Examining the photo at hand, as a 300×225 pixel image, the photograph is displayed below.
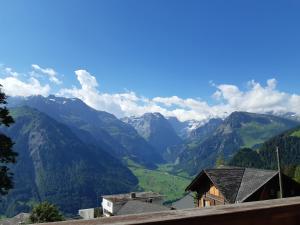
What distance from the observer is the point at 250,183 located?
3819 cm

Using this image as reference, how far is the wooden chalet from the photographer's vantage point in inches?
1452

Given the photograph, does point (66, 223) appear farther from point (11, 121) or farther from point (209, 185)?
point (209, 185)

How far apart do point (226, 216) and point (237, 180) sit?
38.9m

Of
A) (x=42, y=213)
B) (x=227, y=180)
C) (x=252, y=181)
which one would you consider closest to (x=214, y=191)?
(x=227, y=180)

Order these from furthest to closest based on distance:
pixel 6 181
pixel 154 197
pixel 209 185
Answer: pixel 154 197 < pixel 209 185 < pixel 6 181

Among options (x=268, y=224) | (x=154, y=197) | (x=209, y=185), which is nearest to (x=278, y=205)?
(x=268, y=224)

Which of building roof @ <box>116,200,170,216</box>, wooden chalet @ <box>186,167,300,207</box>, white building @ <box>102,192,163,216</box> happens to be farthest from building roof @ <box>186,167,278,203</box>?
white building @ <box>102,192,163,216</box>

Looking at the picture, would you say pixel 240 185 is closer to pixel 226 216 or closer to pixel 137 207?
pixel 137 207

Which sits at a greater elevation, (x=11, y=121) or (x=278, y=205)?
(x=11, y=121)

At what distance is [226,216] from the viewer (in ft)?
7.62

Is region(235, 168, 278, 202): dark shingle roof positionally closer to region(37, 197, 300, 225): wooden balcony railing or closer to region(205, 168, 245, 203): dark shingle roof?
region(205, 168, 245, 203): dark shingle roof

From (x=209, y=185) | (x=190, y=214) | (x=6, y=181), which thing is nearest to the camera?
(x=190, y=214)

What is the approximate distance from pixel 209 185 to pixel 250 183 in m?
4.96

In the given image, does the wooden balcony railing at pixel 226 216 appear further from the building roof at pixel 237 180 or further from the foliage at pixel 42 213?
the foliage at pixel 42 213
